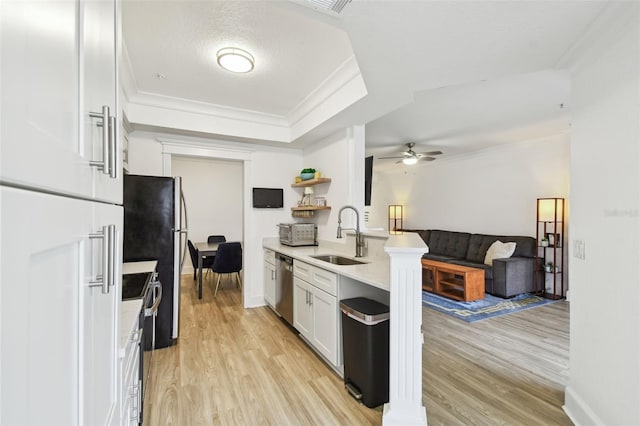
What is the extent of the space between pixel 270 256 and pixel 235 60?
2450 millimetres

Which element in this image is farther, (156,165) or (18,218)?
(156,165)

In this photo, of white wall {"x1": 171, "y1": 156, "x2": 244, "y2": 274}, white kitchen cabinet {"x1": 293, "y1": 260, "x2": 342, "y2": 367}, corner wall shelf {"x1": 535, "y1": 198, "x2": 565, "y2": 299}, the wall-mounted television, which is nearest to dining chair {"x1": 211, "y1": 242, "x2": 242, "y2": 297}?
the wall-mounted television

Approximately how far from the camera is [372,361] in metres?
1.97

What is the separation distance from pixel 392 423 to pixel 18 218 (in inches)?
78.8

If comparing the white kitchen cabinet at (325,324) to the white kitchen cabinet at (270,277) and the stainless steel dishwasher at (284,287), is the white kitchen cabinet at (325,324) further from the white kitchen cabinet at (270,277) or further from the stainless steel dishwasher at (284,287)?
the white kitchen cabinet at (270,277)

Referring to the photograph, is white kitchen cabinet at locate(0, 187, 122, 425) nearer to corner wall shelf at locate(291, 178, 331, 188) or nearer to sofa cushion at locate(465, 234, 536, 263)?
corner wall shelf at locate(291, 178, 331, 188)

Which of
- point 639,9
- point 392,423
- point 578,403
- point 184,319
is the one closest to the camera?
point 639,9

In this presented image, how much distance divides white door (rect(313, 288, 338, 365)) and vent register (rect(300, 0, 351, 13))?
195 centimetres

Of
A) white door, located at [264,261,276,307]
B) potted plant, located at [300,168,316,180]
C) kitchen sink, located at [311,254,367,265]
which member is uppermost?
potted plant, located at [300,168,316,180]

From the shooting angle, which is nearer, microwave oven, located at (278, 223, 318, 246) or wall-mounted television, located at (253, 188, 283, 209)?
microwave oven, located at (278, 223, 318, 246)

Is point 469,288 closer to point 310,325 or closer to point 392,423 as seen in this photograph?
point 310,325

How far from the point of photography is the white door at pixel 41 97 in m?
0.33

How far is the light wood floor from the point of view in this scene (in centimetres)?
196

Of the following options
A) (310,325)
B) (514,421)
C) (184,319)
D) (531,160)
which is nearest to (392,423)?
(514,421)
